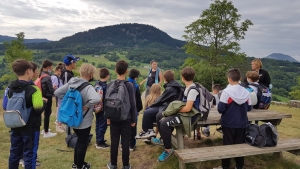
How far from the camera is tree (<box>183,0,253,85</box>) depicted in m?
20.8

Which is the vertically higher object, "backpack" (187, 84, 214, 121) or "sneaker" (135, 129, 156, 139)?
"backpack" (187, 84, 214, 121)

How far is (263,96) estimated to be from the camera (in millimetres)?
4930

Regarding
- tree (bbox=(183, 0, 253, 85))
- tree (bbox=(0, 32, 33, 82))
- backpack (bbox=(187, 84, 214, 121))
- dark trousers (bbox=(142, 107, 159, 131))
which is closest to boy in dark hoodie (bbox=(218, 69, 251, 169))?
backpack (bbox=(187, 84, 214, 121))

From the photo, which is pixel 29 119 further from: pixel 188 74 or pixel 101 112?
pixel 188 74

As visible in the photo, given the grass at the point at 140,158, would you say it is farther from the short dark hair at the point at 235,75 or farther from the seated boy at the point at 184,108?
the short dark hair at the point at 235,75

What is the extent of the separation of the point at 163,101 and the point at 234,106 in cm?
147

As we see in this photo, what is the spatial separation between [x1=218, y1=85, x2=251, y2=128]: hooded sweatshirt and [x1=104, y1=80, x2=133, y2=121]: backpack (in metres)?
1.62

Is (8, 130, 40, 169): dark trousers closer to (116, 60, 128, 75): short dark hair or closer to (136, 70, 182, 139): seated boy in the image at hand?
(116, 60, 128, 75): short dark hair

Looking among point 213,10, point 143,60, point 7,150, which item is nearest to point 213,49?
point 213,10

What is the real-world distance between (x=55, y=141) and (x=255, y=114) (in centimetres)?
499

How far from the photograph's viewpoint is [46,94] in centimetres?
536

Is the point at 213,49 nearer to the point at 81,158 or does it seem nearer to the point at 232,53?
the point at 232,53

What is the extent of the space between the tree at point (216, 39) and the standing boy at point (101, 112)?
16.5 meters

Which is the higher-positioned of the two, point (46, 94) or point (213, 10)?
point (213, 10)
